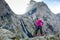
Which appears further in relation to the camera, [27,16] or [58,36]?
[27,16]

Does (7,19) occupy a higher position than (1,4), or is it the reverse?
(1,4)

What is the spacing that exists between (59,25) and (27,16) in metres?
10.4

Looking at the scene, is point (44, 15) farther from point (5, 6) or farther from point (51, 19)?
point (5, 6)

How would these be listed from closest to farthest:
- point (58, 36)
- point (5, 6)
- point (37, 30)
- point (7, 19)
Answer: point (58, 36) → point (37, 30) → point (7, 19) → point (5, 6)

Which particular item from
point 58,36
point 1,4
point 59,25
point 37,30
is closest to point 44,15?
point 59,25

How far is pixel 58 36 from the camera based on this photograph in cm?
1630

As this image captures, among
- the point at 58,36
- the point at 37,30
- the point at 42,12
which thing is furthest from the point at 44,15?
the point at 58,36

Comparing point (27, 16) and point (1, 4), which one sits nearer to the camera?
point (1, 4)

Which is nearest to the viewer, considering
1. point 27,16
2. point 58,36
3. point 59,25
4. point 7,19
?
point 58,36

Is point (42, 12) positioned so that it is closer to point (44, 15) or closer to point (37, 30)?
point (44, 15)

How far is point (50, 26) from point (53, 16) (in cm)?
491

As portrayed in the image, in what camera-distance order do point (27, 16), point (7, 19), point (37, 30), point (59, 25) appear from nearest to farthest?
1. point (37, 30)
2. point (7, 19)
3. point (27, 16)
4. point (59, 25)

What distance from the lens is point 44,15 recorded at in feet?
190

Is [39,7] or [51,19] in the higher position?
[39,7]
